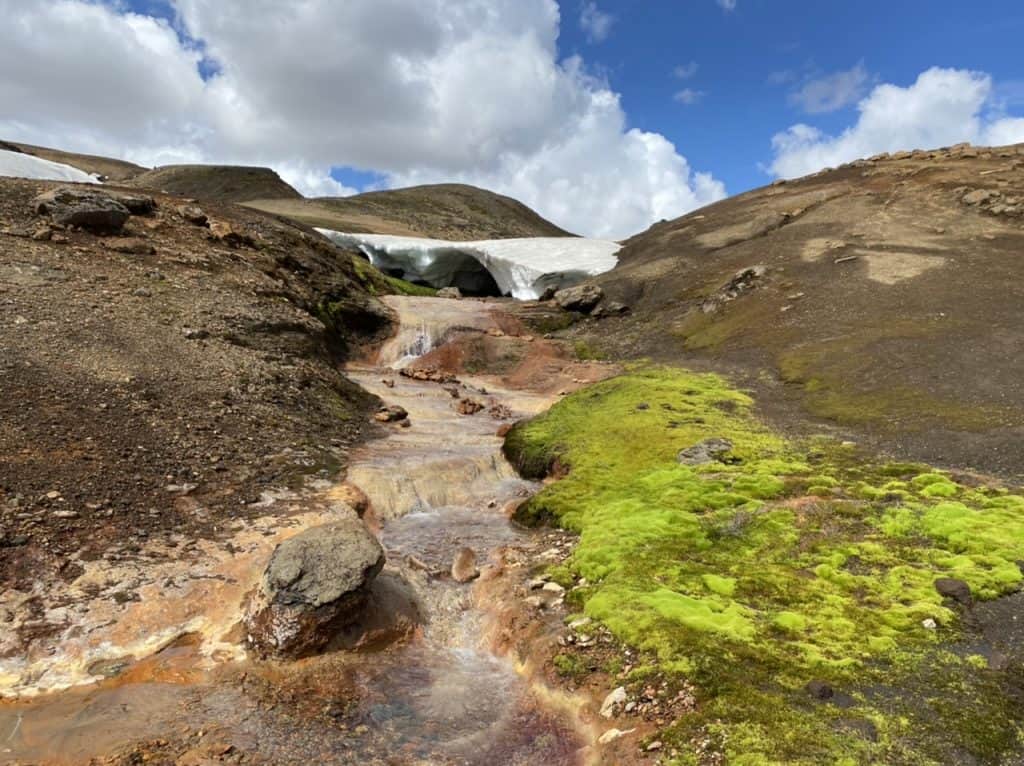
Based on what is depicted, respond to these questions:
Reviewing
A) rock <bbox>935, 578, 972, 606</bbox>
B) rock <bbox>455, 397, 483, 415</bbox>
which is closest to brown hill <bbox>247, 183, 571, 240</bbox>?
rock <bbox>455, 397, 483, 415</bbox>

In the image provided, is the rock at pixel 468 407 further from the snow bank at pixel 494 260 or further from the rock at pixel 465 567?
the snow bank at pixel 494 260

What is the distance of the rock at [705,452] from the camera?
19.0 metres

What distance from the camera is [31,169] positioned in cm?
6075

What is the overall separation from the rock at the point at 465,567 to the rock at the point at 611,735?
6096 millimetres

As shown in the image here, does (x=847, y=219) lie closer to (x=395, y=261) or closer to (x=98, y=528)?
(x=395, y=261)

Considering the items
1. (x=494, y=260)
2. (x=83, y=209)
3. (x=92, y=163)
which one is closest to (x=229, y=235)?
(x=83, y=209)

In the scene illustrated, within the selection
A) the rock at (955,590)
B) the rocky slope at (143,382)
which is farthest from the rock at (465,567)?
the rock at (955,590)

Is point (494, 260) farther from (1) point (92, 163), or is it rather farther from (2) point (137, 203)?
(1) point (92, 163)

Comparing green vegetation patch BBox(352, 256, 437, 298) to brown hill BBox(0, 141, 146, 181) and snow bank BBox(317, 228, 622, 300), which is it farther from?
brown hill BBox(0, 141, 146, 181)

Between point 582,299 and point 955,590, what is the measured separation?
37510mm

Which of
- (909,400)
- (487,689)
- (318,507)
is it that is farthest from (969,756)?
(909,400)

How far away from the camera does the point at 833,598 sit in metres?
11.6

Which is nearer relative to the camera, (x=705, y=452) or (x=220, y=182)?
(x=705, y=452)

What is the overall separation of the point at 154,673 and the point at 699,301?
38.4 metres
